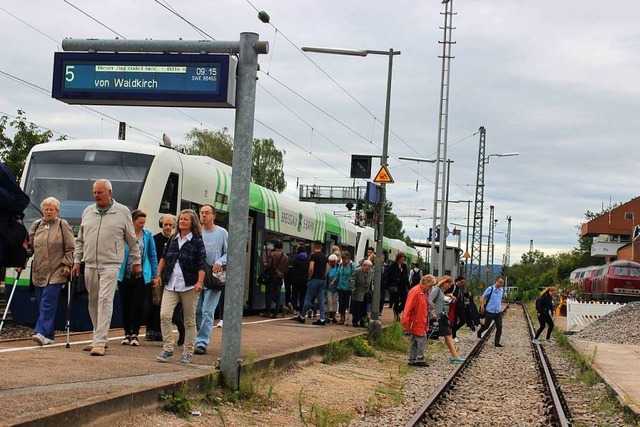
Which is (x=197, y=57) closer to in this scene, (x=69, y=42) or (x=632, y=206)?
(x=69, y=42)

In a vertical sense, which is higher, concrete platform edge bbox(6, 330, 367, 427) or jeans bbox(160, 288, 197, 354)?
jeans bbox(160, 288, 197, 354)

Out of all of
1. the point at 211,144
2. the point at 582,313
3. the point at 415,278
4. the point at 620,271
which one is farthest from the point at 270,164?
the point at 415,278

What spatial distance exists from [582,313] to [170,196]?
22745 mm

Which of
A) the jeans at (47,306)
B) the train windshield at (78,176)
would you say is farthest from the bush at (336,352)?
the jeans at (47,306)

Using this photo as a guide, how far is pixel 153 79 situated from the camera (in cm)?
988

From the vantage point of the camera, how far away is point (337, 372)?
14.6 m

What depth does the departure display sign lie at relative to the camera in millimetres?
9734

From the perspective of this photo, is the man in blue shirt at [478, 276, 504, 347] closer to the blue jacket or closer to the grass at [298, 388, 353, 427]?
the blue jacket

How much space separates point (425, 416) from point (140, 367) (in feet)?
11.4

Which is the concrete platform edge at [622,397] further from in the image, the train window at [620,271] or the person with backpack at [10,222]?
the train window at [620,271]

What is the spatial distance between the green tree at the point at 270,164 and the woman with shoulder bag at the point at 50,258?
6711 cm

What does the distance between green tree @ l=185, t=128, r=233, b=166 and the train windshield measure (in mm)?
51786

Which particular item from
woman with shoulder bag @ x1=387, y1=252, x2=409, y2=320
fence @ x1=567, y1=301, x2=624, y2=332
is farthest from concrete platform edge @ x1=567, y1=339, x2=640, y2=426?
fence @ x1=567, y1=301, x2=624, y2=332

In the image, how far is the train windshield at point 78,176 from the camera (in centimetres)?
1538
